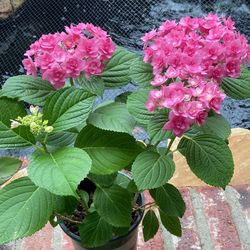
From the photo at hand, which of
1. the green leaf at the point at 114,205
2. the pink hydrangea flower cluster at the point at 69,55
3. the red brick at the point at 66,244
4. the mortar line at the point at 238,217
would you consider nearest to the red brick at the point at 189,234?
the mortar line at the point at 238,217

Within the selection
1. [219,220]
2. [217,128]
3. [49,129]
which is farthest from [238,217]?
[49,129]

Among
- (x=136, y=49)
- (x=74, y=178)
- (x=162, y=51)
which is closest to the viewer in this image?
(x=74, y=178)

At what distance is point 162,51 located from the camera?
2.84 feet

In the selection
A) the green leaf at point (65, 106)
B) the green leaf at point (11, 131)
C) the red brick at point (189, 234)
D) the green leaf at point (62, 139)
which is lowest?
the red brick at point (189, 234)

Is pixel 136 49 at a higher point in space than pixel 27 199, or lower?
lower

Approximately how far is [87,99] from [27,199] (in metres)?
0.21

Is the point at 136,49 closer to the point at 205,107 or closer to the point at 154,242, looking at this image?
the point at 154,242

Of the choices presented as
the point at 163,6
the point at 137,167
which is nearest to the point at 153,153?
the point at 137,167

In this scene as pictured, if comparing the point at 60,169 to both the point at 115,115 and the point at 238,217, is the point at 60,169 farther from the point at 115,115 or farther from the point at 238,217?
the point at 238,217

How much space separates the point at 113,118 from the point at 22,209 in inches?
8.9

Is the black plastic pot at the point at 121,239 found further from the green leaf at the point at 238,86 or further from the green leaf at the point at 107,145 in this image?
the green leaf at the point at 238,86

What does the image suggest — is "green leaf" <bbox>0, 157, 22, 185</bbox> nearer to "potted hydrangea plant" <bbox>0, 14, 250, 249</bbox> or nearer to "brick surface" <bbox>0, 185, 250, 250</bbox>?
"potted hydrangea plant" <bbox>0, 14, 250, 249</bbox>

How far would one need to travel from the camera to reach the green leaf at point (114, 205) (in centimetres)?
96

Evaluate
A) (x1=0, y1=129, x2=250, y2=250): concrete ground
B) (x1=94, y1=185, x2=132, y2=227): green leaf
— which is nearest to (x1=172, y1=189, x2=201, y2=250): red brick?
(x1=0, y1=129, x2=250, y2=250): concrete ground
